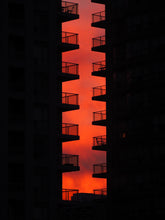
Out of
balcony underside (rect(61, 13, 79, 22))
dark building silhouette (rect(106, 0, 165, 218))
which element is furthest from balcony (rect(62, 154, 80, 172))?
balcony underside (rect(61, 13, 79, 22))

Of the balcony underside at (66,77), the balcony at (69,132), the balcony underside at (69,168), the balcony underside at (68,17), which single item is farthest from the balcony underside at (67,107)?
the balcony underside at (68,17)

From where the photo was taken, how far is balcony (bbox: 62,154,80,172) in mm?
89750

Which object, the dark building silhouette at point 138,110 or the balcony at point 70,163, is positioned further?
the balcony at point 70,163

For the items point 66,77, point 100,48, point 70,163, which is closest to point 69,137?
point 70,163

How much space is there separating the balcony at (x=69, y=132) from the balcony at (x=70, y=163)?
89.2 inches

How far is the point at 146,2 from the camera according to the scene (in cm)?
7381

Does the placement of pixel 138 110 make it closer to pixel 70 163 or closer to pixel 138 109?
pixel 138 109

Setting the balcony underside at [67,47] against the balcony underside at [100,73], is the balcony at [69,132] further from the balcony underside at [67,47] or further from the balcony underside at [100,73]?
the balcony underside at [67,47]

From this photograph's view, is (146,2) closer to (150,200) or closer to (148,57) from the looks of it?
(148,57)

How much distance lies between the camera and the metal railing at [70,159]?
295 feet
